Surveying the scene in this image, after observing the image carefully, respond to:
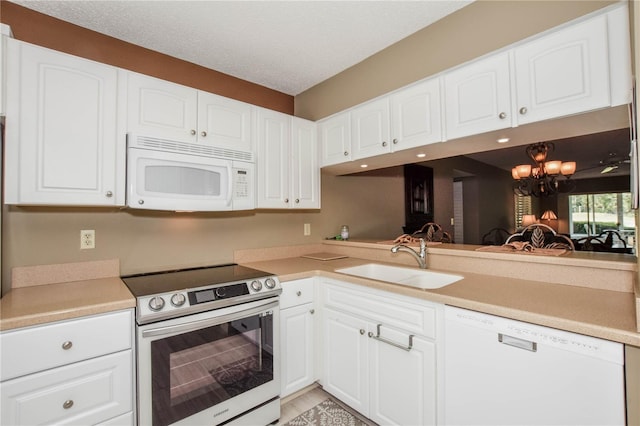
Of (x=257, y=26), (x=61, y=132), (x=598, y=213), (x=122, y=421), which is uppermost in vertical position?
(x=257, y=26)

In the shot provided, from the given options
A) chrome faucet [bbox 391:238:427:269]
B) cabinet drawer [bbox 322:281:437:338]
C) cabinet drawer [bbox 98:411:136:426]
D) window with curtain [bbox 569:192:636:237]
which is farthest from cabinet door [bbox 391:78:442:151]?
window with curtain [bbox 569:192:636:237]

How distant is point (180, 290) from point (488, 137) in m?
1.92

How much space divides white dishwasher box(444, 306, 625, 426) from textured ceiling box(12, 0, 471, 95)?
5.95 feet

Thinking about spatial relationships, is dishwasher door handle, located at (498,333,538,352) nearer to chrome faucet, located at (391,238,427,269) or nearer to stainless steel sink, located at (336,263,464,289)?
stainless steel sink, located at (336,263,464,289)

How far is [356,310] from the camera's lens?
182cm

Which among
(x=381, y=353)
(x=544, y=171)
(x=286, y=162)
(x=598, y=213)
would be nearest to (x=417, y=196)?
(x=544, y=171)

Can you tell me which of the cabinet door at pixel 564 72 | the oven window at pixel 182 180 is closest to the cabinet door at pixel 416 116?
the cabinet door at pixel 564 72

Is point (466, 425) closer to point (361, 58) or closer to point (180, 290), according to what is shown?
point (180, 290)

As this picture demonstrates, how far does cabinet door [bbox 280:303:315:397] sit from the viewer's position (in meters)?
1.94

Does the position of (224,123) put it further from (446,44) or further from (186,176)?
(446,44)

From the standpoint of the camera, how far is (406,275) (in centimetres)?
215

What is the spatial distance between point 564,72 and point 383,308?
4.76ft

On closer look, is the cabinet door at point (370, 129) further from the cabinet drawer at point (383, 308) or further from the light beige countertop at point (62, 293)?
the light beige countertop at point (62, 293)

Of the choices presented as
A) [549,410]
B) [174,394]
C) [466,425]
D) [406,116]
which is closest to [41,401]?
[174,394]
